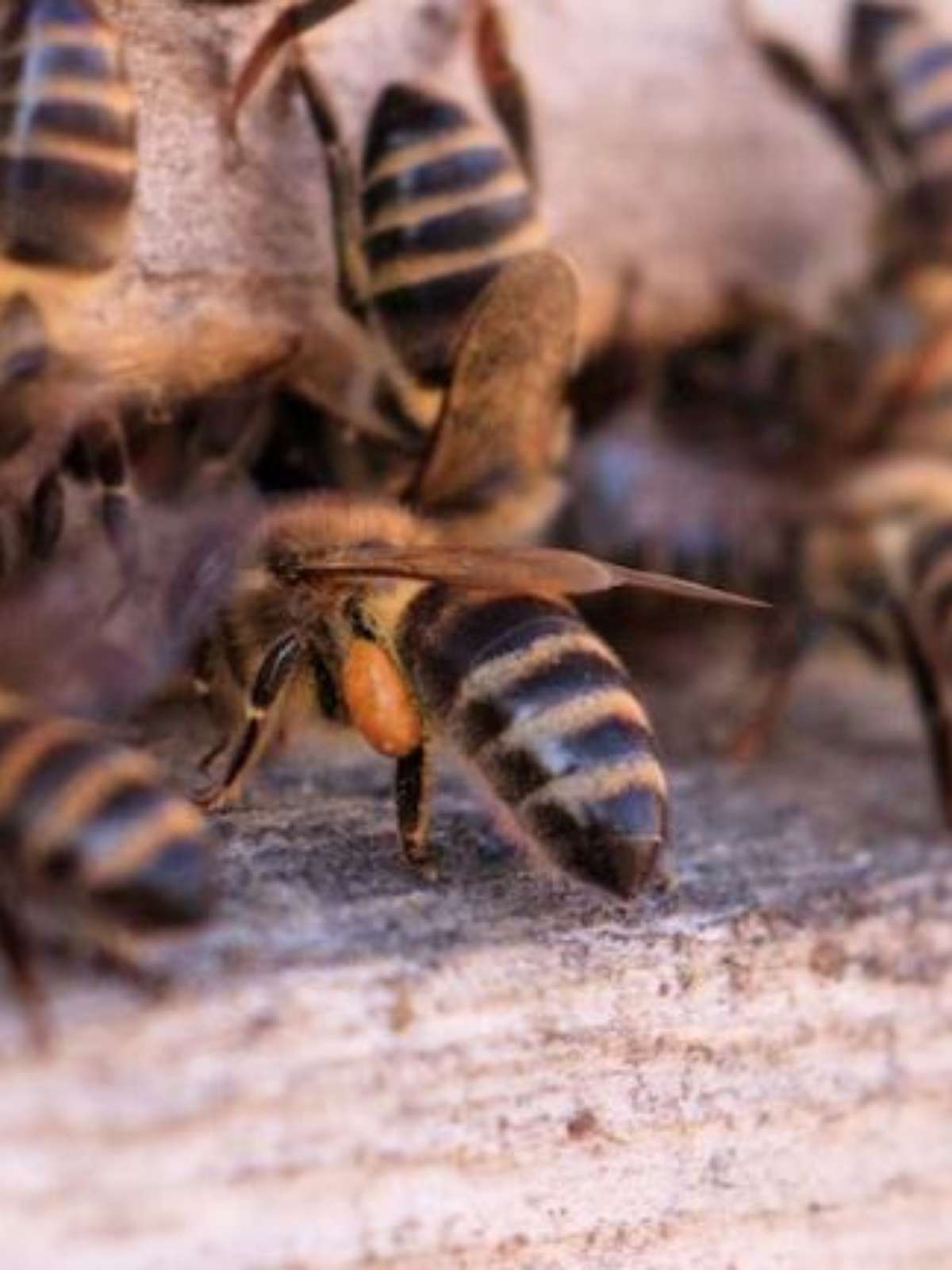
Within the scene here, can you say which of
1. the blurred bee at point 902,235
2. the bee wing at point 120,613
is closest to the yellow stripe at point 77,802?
the bee wing at point 120,613

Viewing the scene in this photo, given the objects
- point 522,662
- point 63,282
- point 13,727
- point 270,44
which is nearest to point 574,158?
point 270,44

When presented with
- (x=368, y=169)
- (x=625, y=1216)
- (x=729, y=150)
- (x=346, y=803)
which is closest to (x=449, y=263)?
(x=368, y=169)

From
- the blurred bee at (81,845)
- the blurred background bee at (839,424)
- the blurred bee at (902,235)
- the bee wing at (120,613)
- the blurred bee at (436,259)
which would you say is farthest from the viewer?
the blurred bee at (902,235)

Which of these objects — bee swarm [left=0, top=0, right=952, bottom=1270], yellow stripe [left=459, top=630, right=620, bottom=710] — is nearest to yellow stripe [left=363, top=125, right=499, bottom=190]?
bee swarm [left=0, top=0, right=952, bottom=1270]

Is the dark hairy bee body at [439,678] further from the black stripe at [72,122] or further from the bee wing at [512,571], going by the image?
the black stripe at [72,122]

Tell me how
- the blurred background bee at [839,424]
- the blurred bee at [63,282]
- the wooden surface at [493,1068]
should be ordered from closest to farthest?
the wooden surface at [493,1068] → the blurred bee at [63,282] → the blurred background bee at [839,424]

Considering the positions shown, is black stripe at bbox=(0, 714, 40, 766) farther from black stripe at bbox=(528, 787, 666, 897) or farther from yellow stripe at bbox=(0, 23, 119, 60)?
yellow stripe at bbox=(0, 23, 119, 60)
